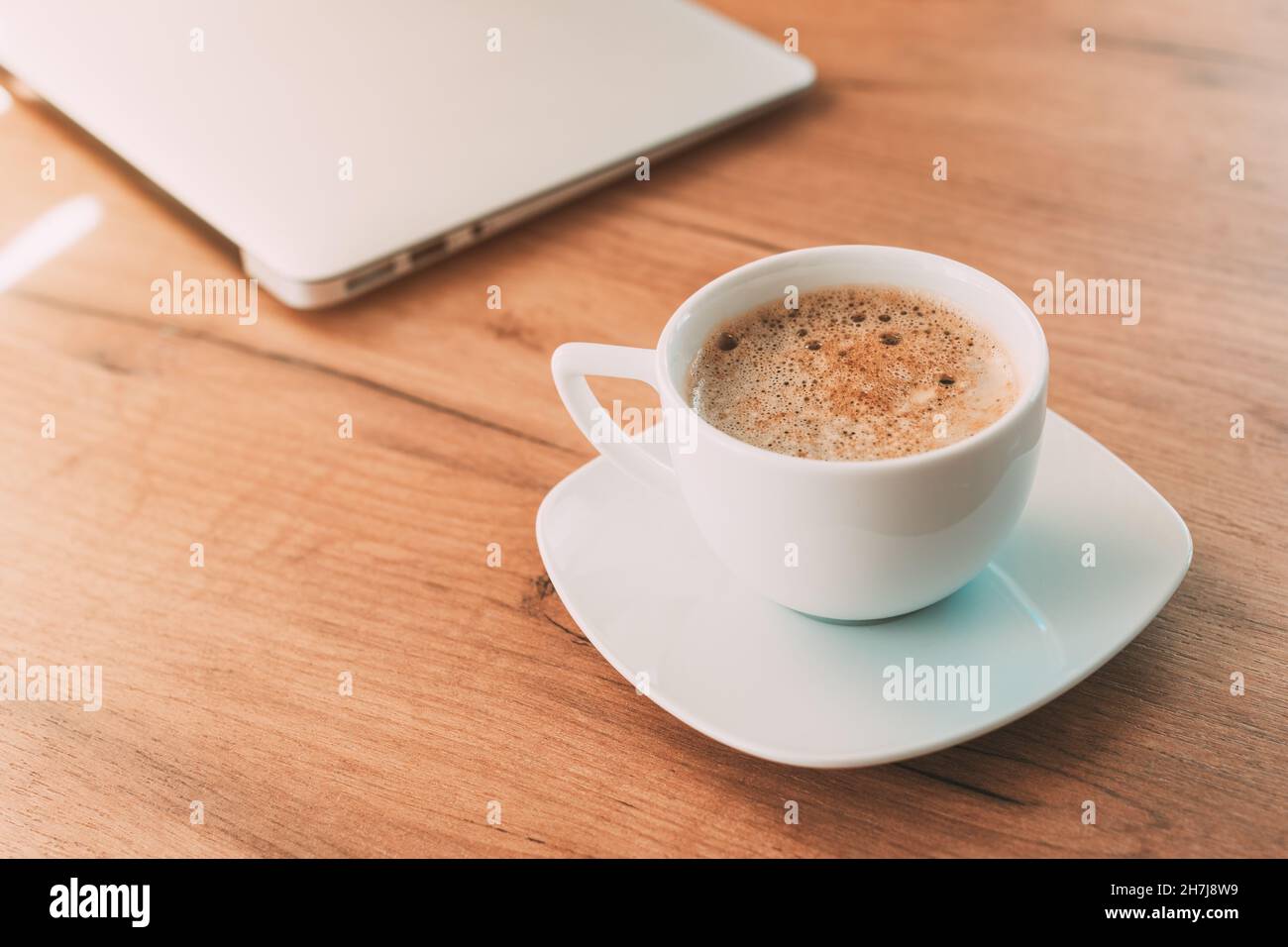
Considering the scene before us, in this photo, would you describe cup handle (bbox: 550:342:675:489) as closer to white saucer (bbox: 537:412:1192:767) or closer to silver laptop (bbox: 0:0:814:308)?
white saucer (bbox: 537:412:1192:767)

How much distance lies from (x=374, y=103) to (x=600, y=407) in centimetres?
43

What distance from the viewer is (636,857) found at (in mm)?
512

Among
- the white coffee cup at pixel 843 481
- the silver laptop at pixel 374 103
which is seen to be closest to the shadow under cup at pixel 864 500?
the white coffee cup at pixel 843 481

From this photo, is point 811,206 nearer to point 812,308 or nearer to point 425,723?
point 812,308

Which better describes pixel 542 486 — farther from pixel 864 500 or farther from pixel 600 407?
pixel 864 500

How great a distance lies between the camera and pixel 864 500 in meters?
0.50

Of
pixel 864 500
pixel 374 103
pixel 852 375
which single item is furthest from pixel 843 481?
pixel 374 103

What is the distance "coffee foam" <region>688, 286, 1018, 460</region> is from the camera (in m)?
0.56

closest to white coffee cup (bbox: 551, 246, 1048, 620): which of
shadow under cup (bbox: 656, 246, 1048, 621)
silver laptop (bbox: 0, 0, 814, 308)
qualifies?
shadow under cup (bbox: 656, 246, 1048, 621)

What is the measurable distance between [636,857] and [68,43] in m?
0.84

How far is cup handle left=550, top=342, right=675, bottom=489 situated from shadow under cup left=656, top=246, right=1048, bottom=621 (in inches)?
1.0

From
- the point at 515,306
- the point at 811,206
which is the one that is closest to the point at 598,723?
the point at 515,306

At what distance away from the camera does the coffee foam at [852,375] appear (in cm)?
56

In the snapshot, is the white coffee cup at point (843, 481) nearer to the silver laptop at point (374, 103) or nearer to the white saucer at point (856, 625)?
the white saucer at point (856, 625)
